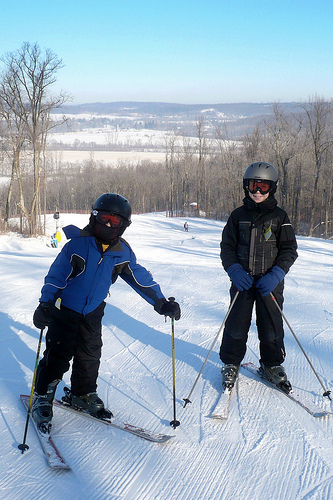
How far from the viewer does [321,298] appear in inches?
275

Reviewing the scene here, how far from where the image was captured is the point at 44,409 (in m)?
2.84

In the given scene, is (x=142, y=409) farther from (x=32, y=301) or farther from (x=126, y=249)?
(x=32, y=301)

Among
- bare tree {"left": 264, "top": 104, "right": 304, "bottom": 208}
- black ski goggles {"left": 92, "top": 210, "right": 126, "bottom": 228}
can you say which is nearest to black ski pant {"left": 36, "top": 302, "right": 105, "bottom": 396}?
black ski goggles {"left": 92, "top": 210, "right": 126, "bottom": 228}

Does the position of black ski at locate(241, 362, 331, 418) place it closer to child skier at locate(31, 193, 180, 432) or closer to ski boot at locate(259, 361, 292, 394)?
ski boot at locate(259, 361, 292, 394)

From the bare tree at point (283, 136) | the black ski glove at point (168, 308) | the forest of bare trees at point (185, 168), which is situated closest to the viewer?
the black ski glove at point (168, 308)

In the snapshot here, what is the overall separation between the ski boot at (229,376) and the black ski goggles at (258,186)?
1.47 meters

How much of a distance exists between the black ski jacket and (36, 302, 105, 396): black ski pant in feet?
3.91

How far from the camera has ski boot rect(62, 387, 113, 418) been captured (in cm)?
299

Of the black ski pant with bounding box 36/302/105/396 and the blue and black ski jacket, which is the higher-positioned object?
the blue and black ski jacket

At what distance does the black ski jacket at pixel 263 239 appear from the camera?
328 centimetres

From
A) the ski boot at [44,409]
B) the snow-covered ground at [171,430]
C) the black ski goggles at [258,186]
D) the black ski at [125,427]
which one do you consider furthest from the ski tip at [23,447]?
the black ski goggles at [258,186]

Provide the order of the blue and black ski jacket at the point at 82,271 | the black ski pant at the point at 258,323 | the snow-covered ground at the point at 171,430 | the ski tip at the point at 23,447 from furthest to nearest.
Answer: the black ski pant at the point at 258,323 < the blue and black ski jacket at the point at 82,271 < the ski tip at the point at 23,447 < the snow-covered ground at the point at 171,430

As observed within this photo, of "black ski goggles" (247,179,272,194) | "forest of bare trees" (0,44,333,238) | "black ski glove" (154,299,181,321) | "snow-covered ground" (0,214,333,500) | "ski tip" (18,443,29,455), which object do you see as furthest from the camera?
"forest of bare trees" (0,44,333,238)

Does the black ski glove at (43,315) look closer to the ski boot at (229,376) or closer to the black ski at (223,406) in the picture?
the black ski at (223,406)
